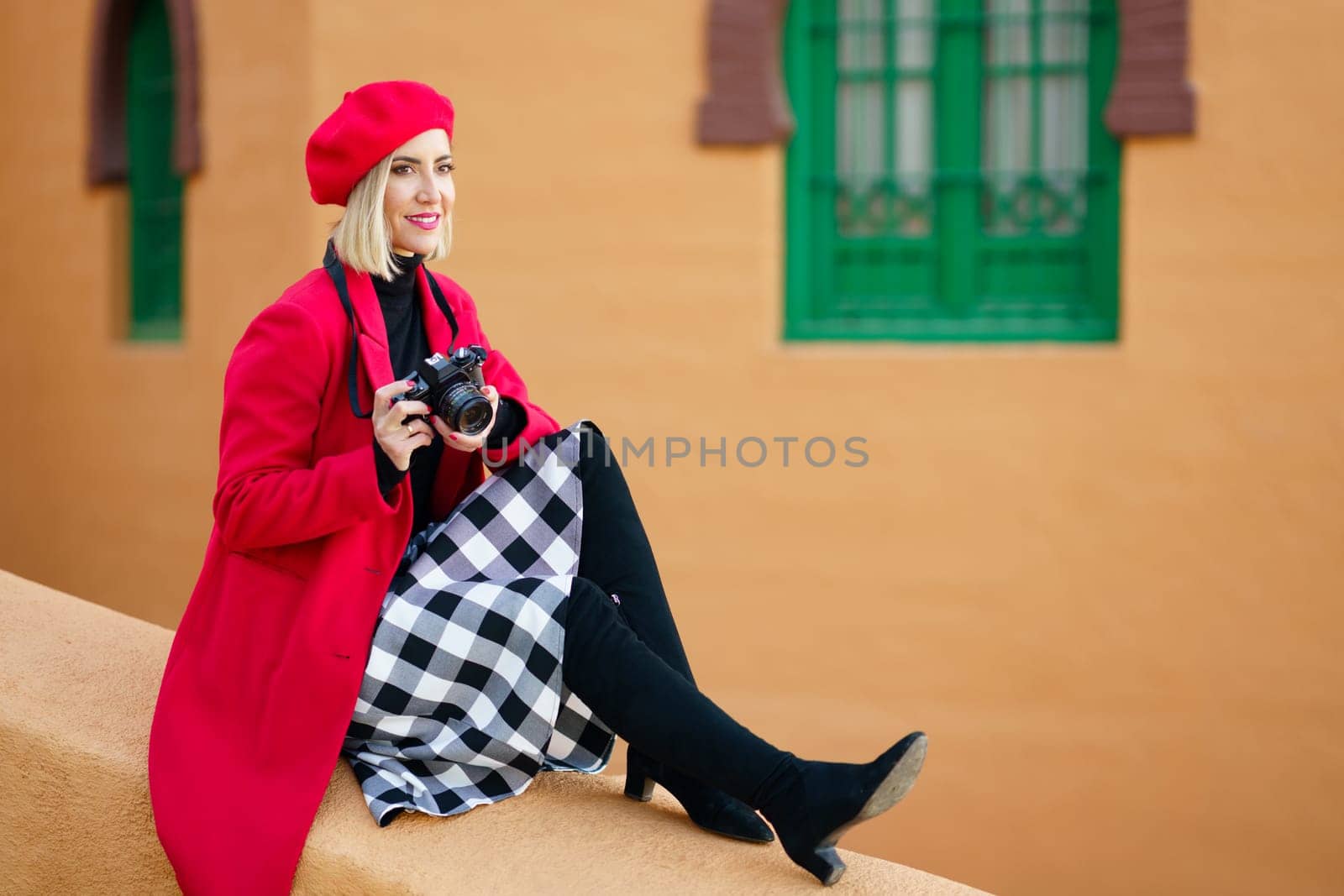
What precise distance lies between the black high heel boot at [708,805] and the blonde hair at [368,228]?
3.45 feet

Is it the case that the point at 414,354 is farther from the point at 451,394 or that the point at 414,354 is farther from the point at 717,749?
the point at 717,749

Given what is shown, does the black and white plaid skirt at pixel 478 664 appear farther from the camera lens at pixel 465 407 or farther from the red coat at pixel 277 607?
the camera lens at pixel 465 407

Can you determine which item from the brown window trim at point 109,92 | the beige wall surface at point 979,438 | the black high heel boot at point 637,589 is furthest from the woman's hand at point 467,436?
the brown window trim at point 109,92

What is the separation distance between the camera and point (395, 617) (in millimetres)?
2383

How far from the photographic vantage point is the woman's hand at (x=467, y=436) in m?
2.32

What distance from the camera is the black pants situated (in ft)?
7.22

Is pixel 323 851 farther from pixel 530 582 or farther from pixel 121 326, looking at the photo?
pixel 121 326

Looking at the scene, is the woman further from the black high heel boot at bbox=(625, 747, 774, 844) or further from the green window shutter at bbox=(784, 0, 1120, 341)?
Answer: the green window shutter at bbox=(784, 0, 1120, 341)

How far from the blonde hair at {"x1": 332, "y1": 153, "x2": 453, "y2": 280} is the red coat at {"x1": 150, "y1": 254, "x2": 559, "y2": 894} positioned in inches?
2.9

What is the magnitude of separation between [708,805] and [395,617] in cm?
67

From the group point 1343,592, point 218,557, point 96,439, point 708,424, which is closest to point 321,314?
point 218,557

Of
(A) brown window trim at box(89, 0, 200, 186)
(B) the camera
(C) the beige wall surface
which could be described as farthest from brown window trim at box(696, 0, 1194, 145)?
(A) brown window trim at box(89, 0, 200, 186)

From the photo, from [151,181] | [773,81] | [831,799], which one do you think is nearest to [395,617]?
[831,799]

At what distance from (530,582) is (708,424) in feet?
8.14
